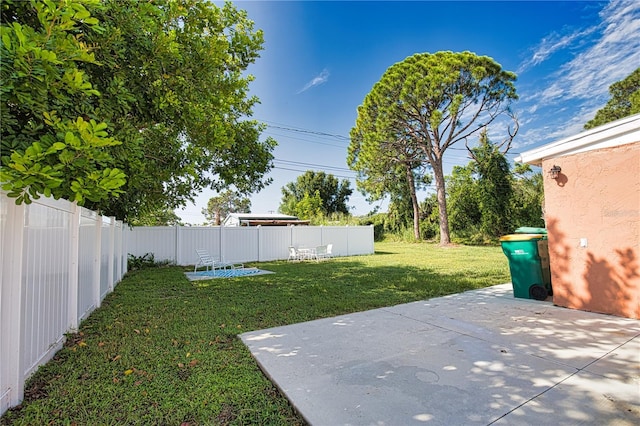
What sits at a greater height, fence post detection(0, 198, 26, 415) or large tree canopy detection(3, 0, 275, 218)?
large tree canopy detection(3, 0, 275, 218)

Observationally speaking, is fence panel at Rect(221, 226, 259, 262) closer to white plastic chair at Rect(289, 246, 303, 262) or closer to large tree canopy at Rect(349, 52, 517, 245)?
white plastic chair at Rect(289, 246, 303, 262)

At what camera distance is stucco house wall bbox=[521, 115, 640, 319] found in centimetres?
446

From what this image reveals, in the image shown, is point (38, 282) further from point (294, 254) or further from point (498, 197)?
point (498, 197)

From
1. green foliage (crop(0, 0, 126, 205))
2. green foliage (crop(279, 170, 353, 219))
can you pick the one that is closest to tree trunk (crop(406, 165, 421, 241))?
green foliage (crop(279, 170, 353, 219))

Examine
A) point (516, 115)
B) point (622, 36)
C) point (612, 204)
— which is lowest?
point (612, 204)

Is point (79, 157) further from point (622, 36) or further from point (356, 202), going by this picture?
point (356, 202)

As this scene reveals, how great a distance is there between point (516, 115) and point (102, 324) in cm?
2561

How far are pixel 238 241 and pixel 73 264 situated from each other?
33.3 ft

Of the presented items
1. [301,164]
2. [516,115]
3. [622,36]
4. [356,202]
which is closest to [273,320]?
[622,36]

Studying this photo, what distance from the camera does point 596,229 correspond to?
190 inches

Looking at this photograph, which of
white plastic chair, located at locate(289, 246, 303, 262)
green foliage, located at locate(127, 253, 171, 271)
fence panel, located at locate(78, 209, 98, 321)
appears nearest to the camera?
fence panel, located at locate(78, 209, 98, 321)

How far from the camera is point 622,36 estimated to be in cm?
954

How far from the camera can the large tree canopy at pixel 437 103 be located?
64.5 ft

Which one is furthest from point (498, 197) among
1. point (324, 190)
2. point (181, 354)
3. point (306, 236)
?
point (181, 354)
